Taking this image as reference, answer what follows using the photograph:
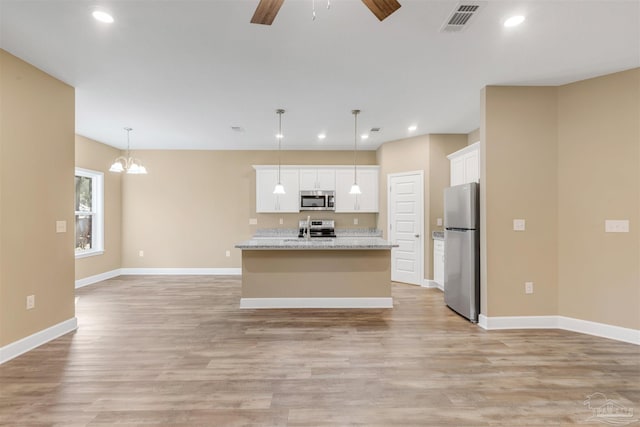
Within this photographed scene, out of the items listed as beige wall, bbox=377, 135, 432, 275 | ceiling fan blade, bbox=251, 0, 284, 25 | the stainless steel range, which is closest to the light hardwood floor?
beige wall, bbox=377, 135, 432, 275

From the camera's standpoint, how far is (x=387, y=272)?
14.2ft

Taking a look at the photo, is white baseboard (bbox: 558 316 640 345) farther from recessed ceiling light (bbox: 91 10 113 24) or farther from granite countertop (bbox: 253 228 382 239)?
recessed ceiling light (bbox: 91 10 113 24)

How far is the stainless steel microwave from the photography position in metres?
6.40

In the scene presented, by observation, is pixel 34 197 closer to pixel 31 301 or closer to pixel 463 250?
pixel 31 301

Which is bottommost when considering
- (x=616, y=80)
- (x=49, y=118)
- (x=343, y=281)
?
(x=343, y=281)

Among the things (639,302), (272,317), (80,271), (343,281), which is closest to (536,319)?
(639,302)

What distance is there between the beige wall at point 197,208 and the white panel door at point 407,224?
33.0 inches

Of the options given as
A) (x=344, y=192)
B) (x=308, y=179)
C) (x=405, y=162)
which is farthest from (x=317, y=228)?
(x=405, y=162)

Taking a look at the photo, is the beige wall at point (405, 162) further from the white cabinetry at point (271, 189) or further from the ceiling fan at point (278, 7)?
the ceiling fan at point (278, 7)

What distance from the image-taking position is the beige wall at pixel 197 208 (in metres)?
6.67

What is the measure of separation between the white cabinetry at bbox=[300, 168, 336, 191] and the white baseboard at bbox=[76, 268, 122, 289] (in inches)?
171

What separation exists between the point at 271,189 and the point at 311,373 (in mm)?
4461

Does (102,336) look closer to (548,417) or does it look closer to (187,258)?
(187,258)

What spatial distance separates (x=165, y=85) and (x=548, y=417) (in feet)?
14.8
